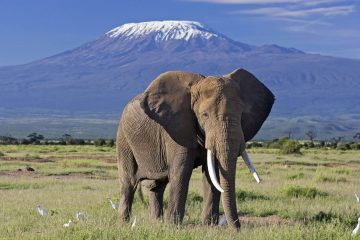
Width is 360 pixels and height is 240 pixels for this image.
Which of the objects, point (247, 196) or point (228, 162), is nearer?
point (228, 162)

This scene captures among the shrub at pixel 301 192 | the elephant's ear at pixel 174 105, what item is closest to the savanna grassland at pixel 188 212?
the shrub at pixel 301 192

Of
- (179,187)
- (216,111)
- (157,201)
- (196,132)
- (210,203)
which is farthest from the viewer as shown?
(157,201)

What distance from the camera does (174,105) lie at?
36.2 feet

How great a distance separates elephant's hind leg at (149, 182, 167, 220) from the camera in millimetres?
12336

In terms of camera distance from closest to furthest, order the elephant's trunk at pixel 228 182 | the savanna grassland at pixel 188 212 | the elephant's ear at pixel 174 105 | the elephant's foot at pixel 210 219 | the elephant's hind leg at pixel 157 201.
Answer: the savanna grassland at pixel 188 212
the elephant's trunk at pixel 228 182
the elephant's ear at pixel 174 105
the elephant's foot at pixel 210 219
the elephant's hind leg at pixel 157 201

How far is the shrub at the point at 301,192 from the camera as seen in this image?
58.6 feet

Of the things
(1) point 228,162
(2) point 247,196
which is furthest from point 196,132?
(2) point 247,196

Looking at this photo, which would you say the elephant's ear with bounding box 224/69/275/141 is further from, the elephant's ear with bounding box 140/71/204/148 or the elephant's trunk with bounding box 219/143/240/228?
the elephant's trunk with bounding box 219/143/240/228

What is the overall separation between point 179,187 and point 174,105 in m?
1.14

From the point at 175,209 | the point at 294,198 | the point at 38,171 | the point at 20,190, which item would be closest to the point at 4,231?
the point at 175,209

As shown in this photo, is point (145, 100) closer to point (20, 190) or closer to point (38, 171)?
point (20, 190)

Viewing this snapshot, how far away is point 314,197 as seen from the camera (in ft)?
58.1

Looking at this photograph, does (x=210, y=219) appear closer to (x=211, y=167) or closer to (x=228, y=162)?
(x=211, y=167)

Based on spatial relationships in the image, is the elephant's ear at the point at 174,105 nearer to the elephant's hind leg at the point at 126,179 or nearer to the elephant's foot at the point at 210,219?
the elephant's foot at the point at 210,219
